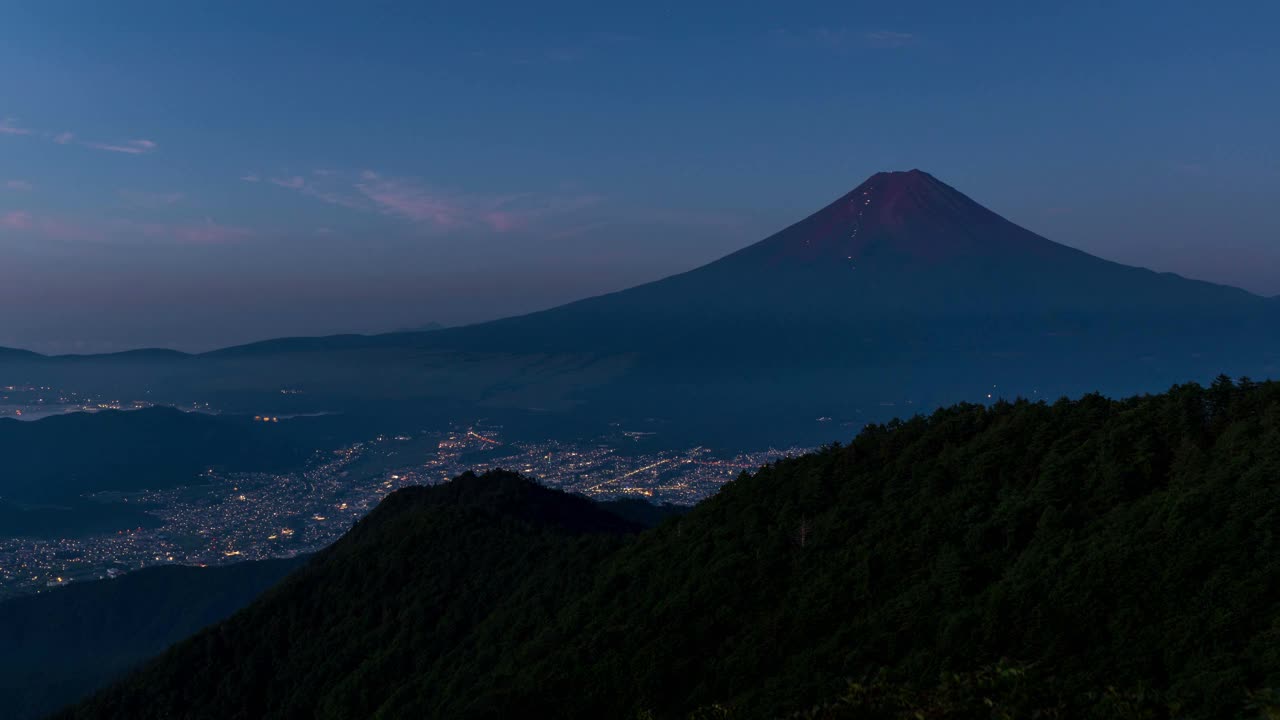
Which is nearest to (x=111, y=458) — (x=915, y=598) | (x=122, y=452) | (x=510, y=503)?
(x=122, y=452)

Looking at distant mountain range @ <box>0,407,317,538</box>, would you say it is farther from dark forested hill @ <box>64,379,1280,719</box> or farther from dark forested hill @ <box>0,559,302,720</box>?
dark forested hill @ <box>64,379,1280,719</box>

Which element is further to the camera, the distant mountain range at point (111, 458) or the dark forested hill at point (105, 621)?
the distant mountain range at point (111, 458)

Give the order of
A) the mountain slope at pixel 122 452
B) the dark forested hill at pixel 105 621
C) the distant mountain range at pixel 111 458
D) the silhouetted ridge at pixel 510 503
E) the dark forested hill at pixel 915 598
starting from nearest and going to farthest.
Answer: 1. the dark forested hill at pixel 915 598
2. the silhouetted ridge at pixel 510 503
3. the dark forested hill at pixel 105 621
4. the distant mountain range at pixel 111 458
5. the mountain slope at pixel 122 452

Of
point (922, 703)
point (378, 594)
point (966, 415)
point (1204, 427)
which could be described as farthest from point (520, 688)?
point (378, 594)

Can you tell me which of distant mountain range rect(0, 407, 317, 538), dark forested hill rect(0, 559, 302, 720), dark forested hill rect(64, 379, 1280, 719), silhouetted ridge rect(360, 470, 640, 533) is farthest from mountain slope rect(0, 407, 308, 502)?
dark forested hill rect(64, 379, 1280, 719)

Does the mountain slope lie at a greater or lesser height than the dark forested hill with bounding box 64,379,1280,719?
lesser

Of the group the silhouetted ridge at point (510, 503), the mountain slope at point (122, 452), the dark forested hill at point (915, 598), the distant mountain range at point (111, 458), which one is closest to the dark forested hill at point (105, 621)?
the silhouetted ridge at point (510, 503)

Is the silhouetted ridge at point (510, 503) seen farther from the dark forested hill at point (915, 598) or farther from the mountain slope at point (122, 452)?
the mountain slope at point (122, 452)
